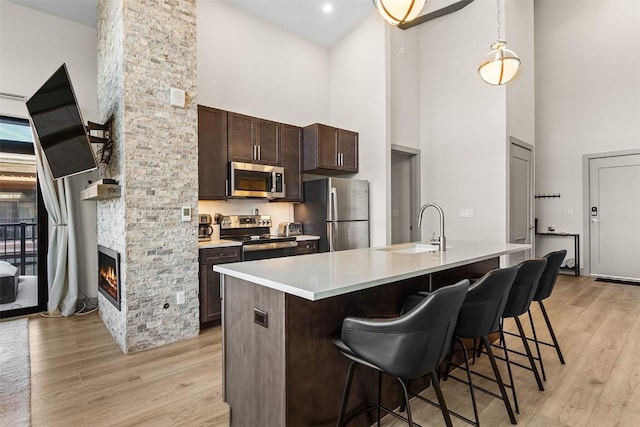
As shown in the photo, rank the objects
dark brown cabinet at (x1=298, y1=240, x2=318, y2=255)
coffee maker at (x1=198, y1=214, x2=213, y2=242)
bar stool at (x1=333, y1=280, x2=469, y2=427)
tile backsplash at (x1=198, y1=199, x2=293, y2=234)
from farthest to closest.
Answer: dark brown cabinet at (x1=298, y1=240, x2=318, y2=255) → tile backsplash at (x1=198, y1=199, x2=293, y2=234) → coffee maker at (x1=198, y1=214, x2=213, y2=242) → bar stool at (x1=333, y1=280, x2=469, y2=427)

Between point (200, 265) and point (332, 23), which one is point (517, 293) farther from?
point (332, 23)

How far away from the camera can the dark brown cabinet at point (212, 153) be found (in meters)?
3.88

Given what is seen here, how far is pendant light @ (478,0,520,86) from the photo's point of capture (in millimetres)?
3500

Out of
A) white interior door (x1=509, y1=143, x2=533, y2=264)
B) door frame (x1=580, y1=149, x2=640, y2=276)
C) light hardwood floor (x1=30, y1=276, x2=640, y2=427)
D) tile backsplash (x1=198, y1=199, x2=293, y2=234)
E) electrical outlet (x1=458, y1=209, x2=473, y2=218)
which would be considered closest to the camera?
light hardwood floor (x1=30, y1=276, x2=640, y2=427)

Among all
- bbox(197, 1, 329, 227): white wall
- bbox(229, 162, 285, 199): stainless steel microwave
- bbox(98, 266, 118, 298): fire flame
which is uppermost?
bbox(197, 1, 329, 227): white wall

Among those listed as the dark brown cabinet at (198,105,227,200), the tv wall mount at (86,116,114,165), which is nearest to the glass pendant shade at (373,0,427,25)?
the dark brown cabinet at (198,105,227,200)

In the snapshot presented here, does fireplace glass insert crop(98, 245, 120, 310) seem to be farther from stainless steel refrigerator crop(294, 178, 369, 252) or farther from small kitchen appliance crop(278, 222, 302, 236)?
stainless steel refrigerator crop(294, 178, 369, 252)

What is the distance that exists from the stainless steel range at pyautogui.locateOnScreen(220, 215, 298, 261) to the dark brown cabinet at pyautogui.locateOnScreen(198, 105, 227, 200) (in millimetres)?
522

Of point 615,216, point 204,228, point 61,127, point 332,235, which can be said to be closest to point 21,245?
point 61,127

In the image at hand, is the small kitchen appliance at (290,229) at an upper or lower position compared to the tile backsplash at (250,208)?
lower

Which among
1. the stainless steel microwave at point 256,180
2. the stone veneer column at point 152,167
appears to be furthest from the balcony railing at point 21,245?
the stainless steel microwave at point 256,180

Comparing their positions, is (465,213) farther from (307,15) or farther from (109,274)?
(109,274)

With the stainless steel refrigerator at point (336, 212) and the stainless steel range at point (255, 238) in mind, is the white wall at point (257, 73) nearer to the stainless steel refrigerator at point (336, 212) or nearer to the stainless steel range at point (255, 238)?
the stainless steel range at point (255, 238)

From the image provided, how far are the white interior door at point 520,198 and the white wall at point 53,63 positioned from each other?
5773 millimetres
